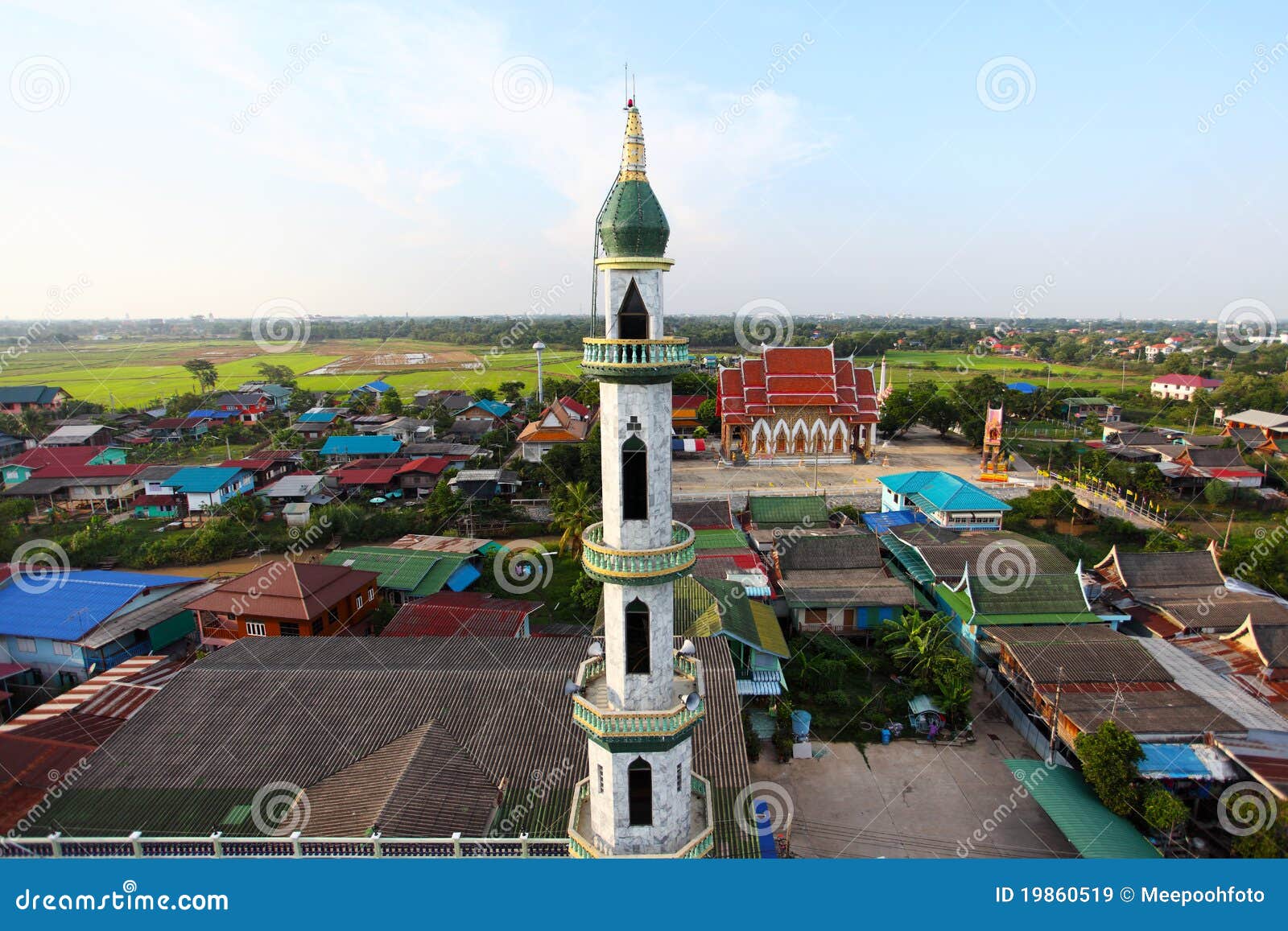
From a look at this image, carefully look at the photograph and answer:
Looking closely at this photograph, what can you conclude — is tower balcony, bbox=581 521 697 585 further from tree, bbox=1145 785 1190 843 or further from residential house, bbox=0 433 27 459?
residential house, bbox=0 433 27 459

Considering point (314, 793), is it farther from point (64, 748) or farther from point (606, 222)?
point (606, 222)

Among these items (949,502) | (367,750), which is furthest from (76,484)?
(949,502)

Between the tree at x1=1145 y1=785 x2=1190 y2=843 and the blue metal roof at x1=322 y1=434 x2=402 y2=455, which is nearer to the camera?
the tree at x1=1145 y1=785 x2=1190 y2=843

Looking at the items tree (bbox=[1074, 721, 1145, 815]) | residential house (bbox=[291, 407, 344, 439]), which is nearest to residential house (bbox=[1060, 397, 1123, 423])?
tree (bbox=[1074, 721, 1145, 815])

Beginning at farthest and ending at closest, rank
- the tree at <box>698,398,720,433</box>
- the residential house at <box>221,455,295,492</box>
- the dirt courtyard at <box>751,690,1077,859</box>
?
the tree at <box>698,398,720,433</box> → the residential house at <box>221,455,295,492</box> → the dirt courtyard at <box>751,690,1077,859</box>

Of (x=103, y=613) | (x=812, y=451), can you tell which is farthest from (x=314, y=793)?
(x=812, y=451)

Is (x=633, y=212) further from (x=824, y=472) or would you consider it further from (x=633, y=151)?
(x=824, y=472)
